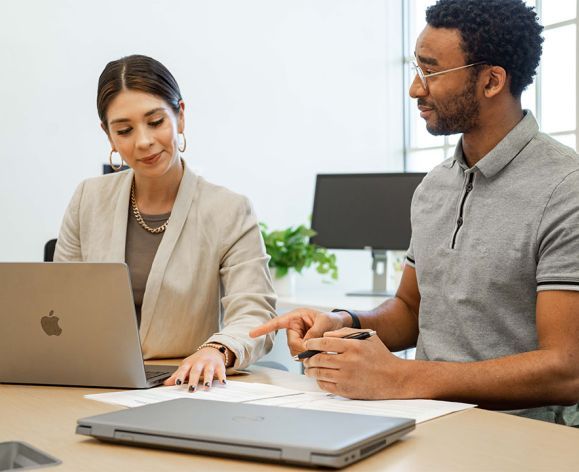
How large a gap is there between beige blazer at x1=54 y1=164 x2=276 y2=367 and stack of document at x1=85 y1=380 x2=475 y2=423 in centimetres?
36

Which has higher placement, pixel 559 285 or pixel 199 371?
pixel 559 285

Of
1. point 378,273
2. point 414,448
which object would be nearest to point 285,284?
point 378,273

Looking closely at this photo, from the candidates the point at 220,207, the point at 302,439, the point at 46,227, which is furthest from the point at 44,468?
the point at 46,227

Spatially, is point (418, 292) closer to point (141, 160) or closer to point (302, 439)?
point (141, 160)

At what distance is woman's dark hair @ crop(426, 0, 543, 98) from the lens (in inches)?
64.1

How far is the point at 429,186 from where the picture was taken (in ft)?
5.84

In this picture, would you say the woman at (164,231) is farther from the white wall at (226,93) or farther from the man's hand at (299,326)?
the white wall at (226,93)

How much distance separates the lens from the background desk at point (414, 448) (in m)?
0.93

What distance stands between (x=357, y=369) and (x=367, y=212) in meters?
2.53

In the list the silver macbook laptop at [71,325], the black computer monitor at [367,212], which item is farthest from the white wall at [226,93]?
the silver macbook laptop at [71,325]

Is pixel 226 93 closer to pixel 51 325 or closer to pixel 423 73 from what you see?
pixel 423 73

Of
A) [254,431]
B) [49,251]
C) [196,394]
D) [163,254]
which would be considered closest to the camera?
[254,431]

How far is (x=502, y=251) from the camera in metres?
1.49

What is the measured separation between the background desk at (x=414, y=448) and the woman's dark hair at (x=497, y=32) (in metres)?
0.78
